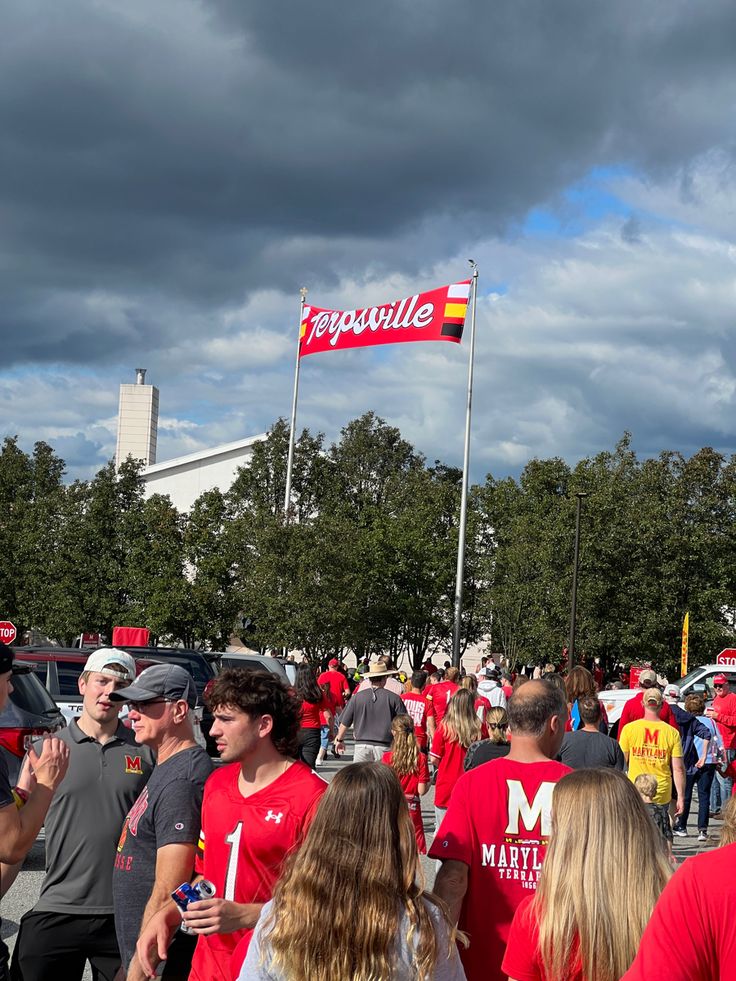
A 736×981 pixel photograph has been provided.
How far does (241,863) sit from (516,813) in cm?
100

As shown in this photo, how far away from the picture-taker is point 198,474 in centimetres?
6262

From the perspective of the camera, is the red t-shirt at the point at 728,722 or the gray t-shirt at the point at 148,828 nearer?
the gray t-shirt at the point at 148,828

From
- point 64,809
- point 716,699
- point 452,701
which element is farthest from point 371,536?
point 64,809

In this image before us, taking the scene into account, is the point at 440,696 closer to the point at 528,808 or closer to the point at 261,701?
the point at 528,808

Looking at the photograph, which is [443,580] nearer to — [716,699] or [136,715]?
[716,699]

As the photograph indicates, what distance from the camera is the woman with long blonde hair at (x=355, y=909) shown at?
274cm

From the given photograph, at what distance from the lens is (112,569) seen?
4159cm

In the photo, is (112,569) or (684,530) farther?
(684,530)

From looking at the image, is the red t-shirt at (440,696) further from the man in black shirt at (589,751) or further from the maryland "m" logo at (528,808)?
the maryland "m" logo at (528,808)

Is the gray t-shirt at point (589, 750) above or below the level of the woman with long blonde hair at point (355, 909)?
below

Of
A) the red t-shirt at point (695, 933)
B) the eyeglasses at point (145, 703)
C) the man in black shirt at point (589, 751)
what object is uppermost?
the eyeglasses at point (145, 703)

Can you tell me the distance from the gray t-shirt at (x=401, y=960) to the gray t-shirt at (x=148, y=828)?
1.43 metres

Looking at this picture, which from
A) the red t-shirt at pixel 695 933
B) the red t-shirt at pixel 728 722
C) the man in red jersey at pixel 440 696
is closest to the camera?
the red t-shirt at pixel 695 933

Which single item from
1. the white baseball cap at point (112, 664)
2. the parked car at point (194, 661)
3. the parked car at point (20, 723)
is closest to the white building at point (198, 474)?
the parked car at point (194, 661)
